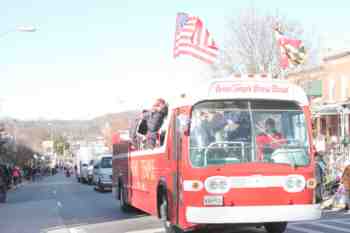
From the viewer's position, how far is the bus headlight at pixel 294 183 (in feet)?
36.5

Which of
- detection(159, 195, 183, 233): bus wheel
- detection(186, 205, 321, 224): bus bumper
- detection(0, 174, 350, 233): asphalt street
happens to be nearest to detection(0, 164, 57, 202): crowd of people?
detection(0, 174, 350, 233): asphalt street

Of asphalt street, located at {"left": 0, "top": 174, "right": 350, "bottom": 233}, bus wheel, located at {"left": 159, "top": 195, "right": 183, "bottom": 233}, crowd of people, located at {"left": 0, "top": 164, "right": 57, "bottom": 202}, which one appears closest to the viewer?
bus wheel, located at {"left": 159, "top": 195, "right": 183, "bottom": 233}

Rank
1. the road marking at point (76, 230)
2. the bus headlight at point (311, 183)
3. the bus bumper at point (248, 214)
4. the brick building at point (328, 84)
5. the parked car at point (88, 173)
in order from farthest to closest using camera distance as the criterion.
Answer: the parked car at point (88, 173) < the brick building at point (328, 84) < the road marking at point (76, 230) < the bus headlight at point (311, 183) < the bus bumper at point (248, 214)

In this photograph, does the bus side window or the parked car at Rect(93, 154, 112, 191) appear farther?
the parked car at Rect(93, 154, 112, 191)

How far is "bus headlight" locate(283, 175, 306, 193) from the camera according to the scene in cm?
1112

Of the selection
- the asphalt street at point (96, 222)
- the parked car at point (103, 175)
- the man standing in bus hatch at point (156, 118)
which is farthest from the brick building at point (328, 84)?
the man standing in bus hatch at point (156, 118)

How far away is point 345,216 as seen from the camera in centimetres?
1730

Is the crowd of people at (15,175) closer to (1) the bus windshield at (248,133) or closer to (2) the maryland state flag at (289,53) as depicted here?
(2) the maryland state flag at (289,53)

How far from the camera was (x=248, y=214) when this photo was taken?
11.0 meters

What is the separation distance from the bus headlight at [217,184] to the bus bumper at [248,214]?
11.7 inches

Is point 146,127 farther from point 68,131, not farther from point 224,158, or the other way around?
point 68,131

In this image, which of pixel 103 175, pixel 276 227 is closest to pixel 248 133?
pixel 276 227

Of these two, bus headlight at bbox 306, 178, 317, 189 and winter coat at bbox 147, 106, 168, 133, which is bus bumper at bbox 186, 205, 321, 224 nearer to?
bus headlight at bbox 306, 178, 317, 189

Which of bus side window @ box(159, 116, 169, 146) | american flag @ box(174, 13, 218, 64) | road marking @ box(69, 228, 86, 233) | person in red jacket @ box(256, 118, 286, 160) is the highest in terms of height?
american flag @ box(174, 13, 218, 64)
